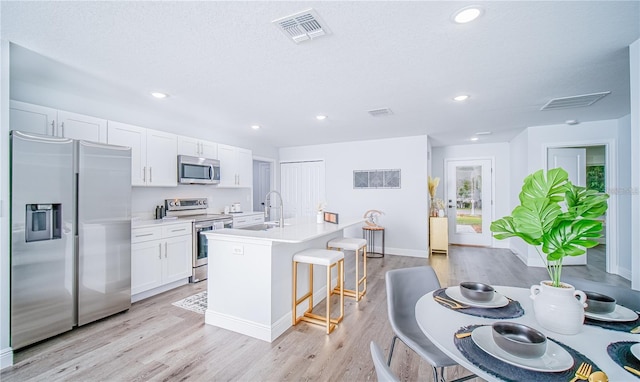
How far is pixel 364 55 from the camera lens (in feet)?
7.54

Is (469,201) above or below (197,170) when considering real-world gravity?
below

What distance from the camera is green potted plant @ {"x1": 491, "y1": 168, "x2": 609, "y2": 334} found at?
1145mm

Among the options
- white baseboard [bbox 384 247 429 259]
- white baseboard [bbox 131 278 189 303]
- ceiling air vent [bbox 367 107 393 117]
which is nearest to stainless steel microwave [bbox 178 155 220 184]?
white baseboard [bbox 131 278 189 303]

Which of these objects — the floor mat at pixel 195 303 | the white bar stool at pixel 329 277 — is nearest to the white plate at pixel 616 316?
the white bar stool at pixel 329 277

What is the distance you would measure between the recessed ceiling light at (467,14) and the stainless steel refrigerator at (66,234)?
11.2 feet

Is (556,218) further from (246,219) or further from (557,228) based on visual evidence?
(246,219)

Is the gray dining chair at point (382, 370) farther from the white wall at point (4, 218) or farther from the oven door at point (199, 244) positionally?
the oven door at point (199, 244)

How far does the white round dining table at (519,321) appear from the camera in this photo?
93 cm

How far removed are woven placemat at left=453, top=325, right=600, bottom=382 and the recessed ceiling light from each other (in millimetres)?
1856

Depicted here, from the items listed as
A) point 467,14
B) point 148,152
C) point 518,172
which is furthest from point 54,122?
point 518,172

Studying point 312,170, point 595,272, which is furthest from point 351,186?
point 595,272

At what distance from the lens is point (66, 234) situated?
2553mm

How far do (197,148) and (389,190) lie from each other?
389cm

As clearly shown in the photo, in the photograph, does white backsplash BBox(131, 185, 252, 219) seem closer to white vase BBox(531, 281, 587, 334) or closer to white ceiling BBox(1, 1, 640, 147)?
white ceiling BBox(1, 1, 640, 147)
